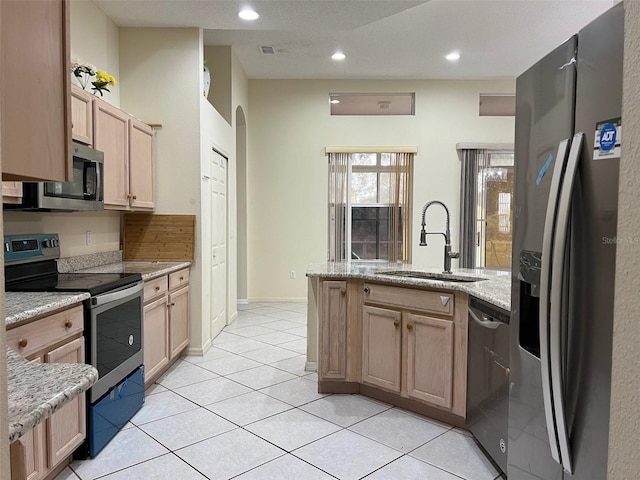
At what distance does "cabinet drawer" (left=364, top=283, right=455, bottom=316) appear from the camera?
2.58 metres

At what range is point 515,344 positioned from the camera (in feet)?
5.40

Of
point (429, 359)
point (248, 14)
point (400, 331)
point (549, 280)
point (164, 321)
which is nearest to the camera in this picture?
point (549, 280)

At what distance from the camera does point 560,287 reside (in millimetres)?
1191

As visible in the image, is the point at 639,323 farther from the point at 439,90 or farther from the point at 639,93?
the point at 439,90

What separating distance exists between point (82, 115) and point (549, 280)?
9.38ft

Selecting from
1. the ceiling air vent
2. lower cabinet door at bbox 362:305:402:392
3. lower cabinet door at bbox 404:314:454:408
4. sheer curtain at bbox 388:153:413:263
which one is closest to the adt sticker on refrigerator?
lower cabinet door at bbox 404:314:454:408

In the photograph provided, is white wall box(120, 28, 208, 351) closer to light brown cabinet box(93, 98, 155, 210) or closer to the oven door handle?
light brown cabinet box(93, 98, 155, 210)

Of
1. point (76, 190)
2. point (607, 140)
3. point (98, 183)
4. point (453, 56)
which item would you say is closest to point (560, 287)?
point (607, 140)

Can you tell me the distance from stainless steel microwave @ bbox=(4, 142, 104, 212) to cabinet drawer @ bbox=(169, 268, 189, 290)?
2.76 ft

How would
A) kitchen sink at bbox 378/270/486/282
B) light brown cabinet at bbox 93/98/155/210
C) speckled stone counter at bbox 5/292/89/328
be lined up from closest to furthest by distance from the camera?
speckled stone counter at bbox 5/292/89/328
kitchen sink at bbox 378/270/486/282
light brown cabinet at bbox 93/98/155/210

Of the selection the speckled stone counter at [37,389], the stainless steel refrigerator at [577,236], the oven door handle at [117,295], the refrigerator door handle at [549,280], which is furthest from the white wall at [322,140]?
the speckled stone counter at [37,389]

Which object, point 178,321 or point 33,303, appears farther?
point 178,321

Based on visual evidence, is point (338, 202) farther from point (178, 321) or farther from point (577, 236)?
point (577, 236)

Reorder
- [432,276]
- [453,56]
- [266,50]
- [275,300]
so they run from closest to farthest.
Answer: [432,276] → [266,50] → [453,56] → [275,300]
